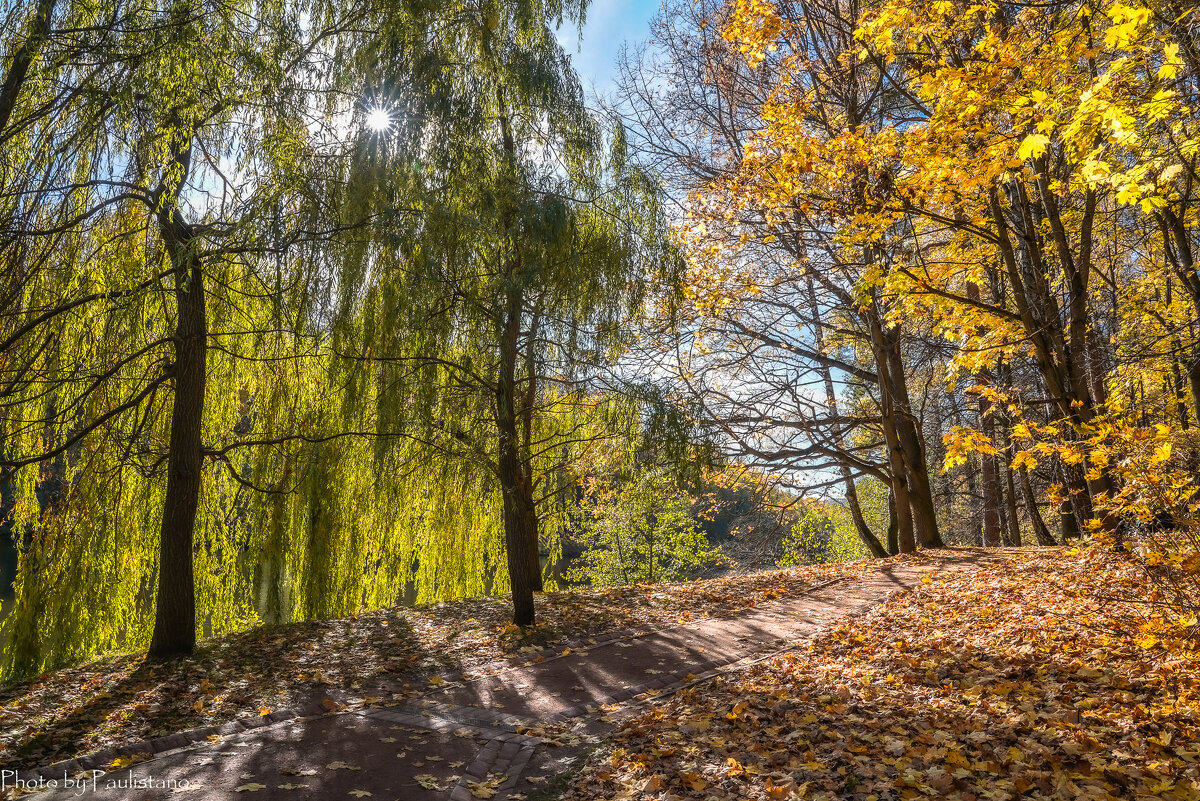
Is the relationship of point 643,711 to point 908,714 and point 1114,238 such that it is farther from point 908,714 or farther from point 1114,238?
point 1114,238

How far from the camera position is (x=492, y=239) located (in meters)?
6.52

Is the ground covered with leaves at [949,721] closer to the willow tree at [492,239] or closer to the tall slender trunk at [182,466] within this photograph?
the willow tree at [492,239]

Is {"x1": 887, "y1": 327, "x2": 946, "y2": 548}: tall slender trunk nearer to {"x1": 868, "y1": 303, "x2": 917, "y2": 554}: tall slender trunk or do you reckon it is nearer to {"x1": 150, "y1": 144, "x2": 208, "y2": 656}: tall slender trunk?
{"x1": 868, "y1": 303, "x2": 917, "y2": 554}: tall slender trunk

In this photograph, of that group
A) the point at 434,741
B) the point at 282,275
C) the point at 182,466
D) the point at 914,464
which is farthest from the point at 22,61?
the point at 914,464

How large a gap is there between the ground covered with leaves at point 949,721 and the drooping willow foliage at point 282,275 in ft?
9.87

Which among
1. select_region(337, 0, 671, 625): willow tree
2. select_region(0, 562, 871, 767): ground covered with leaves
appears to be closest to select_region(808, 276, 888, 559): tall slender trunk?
select_region(0, 562, 871, 767): ground covered with leaves

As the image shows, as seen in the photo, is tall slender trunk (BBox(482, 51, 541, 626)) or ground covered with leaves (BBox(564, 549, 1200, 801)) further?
tall slender trunk (BBox(482, 51, 541, 626))

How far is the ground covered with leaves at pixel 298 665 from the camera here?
4.72 meters

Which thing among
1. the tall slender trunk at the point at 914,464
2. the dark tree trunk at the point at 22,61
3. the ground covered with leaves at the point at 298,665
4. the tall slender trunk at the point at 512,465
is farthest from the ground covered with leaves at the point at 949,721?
the dark tree trunk at the point at 22,61

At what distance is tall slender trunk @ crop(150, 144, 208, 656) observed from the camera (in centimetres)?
643

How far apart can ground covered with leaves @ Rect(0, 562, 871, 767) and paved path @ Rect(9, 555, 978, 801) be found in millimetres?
423

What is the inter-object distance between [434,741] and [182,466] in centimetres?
396

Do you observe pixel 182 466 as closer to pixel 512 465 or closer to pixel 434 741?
pixel 512 465

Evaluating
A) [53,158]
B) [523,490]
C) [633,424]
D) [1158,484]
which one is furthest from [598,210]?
[1158,484]
